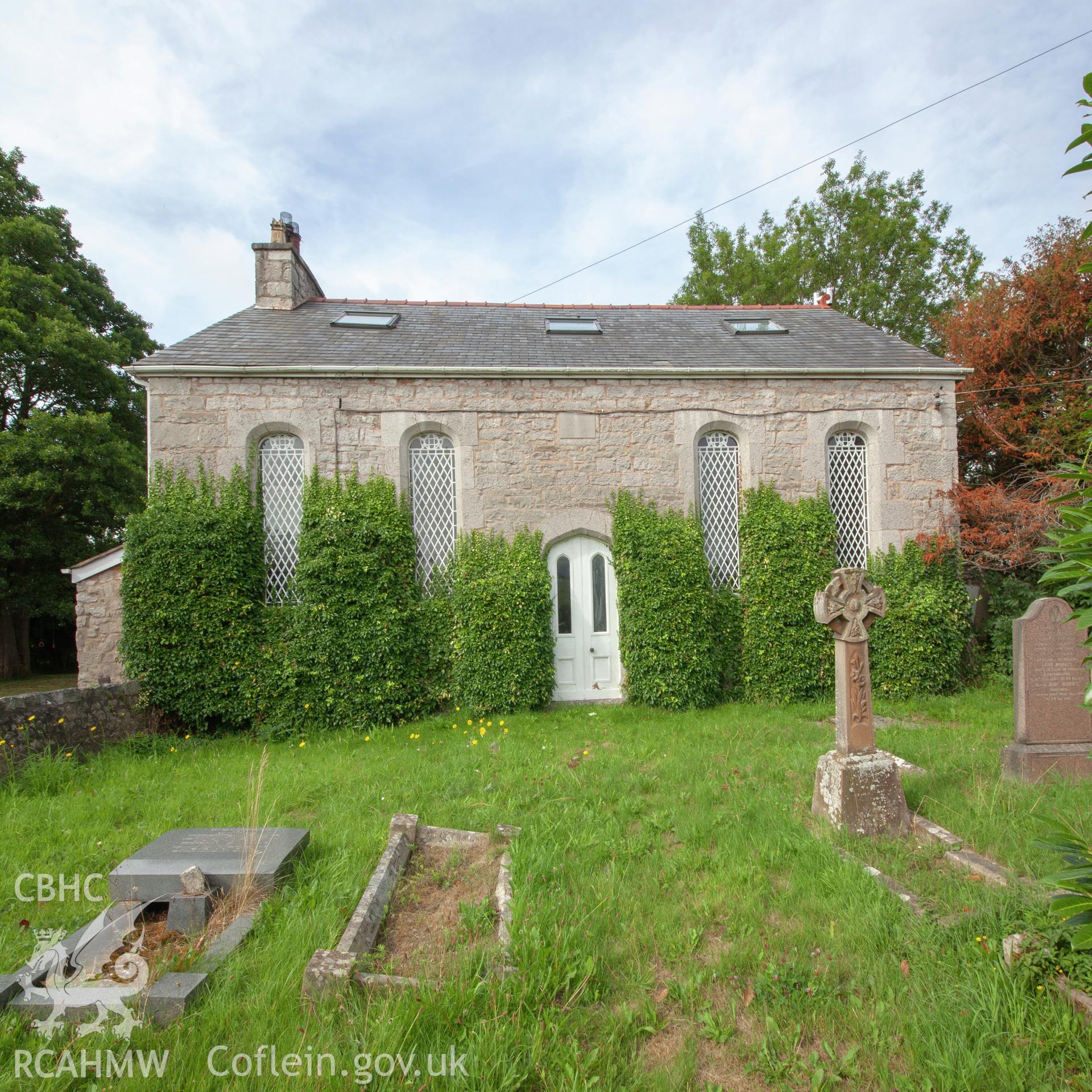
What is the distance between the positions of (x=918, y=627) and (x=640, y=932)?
23.9 feet

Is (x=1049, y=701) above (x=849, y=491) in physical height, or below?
below

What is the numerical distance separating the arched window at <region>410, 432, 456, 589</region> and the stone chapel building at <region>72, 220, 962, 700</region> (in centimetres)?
3

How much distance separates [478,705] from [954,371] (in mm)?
8609

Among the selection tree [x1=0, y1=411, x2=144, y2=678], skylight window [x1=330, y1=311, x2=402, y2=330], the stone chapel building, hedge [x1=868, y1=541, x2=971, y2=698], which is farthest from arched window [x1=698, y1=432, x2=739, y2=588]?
tree [x1=0, y1=411, x2=144, y2=678]

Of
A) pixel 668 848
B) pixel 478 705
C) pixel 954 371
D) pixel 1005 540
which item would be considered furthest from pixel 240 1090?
pixel 954 371

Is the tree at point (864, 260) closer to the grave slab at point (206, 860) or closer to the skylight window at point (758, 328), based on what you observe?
the skylight window at point (758, 328)

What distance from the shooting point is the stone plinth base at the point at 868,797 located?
3.96 m

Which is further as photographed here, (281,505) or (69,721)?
(281,505)

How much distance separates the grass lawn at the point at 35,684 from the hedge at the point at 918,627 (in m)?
16.4

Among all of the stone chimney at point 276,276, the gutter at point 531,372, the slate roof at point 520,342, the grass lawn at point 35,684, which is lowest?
the grass lawn at point 35,684

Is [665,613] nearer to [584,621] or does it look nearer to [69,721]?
[584,621]

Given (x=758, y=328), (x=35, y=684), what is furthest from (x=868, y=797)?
(x=35, y=684)

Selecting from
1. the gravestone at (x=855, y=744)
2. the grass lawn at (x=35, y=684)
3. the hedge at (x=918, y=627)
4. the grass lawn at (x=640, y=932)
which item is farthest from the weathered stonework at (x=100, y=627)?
the hedge at (x=918, y=627)

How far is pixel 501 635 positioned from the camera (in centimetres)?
797
